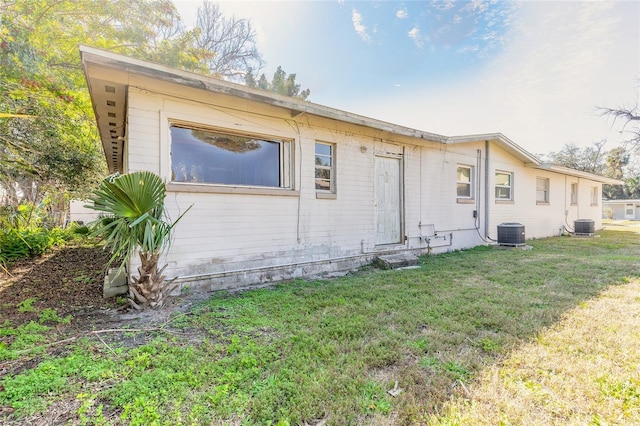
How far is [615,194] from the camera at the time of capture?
133 feet

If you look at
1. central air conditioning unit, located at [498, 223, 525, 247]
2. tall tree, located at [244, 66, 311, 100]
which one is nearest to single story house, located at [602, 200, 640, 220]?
central air conditioning unit, located at [498, 223, 525, 247]

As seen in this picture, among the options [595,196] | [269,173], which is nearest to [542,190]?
[595,196]

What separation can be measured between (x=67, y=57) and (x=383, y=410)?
11.4 m

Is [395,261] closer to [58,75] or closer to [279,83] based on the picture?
[58,75]

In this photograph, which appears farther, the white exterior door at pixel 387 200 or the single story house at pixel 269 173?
the white exterior door at pixel 387 200

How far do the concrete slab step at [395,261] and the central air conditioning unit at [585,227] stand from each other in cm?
1126

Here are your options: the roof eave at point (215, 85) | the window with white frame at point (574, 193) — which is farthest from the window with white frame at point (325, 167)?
the window with white frame at point (574, 193)

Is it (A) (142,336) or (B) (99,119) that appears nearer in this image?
(A) (142,336)

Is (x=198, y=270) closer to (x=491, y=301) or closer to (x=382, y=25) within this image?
(x=491, y=301)

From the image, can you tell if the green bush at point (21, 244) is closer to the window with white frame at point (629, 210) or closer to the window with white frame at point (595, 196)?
the window with white frame at point (595, 196)

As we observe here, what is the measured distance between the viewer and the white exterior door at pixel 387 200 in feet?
23.9

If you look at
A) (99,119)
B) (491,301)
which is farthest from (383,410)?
(99,119)

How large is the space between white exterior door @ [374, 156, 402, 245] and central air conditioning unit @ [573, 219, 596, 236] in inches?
435

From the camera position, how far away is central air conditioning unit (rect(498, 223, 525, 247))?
943cm
